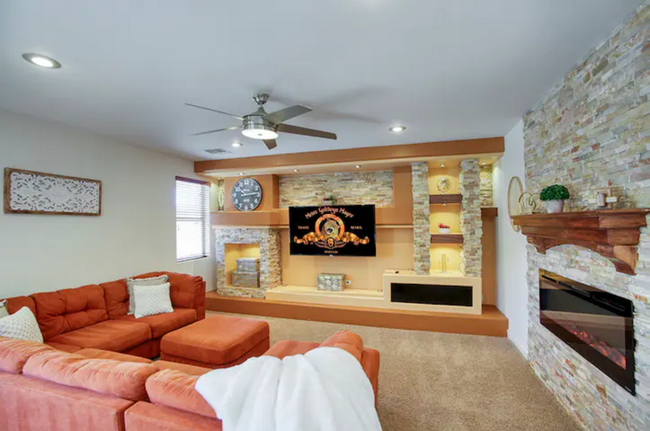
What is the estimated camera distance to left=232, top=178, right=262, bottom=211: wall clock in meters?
5.75

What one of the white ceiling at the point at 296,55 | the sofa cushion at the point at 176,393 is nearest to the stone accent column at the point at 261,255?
the white ceiling at the point at 296,55

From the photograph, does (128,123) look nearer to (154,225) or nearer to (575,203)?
(154,225)

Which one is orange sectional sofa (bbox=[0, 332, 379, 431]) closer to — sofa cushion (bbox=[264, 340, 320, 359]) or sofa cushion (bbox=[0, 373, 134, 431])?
sofa cushion (bbox=[0, 373, 134, 431])

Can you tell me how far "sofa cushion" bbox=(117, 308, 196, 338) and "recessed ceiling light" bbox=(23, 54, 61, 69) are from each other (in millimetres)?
2605

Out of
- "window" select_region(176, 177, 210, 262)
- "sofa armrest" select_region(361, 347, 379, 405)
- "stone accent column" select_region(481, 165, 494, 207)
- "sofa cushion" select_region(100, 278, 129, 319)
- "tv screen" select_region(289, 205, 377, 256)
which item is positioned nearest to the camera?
"sofa armrest" select_region(361, 347, 379, 405)

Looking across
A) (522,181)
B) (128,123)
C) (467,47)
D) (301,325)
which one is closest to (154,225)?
(128,123)

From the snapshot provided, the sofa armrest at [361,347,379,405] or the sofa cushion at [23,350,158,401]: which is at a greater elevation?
the sofa cushion at [23,350,158,401]

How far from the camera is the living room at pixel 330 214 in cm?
168

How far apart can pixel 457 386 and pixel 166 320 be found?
322cm

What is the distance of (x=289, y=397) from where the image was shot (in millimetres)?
1343

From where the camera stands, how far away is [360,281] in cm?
542

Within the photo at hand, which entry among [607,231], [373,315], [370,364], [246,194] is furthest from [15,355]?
[246,194]

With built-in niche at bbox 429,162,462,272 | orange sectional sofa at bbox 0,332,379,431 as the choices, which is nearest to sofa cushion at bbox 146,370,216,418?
orange sectional sofa at bbox 0,332,379,431

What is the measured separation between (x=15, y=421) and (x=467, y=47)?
12.0 ft
